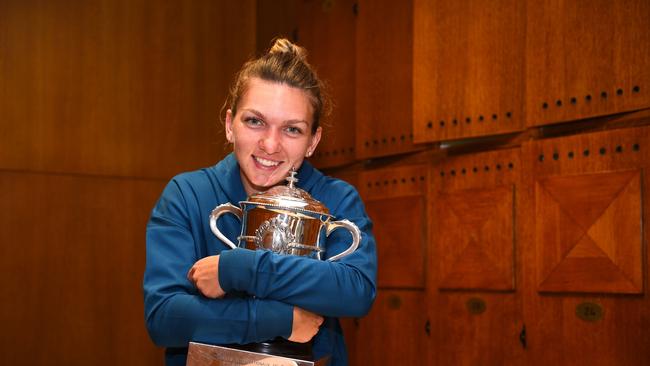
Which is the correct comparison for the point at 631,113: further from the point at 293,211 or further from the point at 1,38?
the point at 1,38

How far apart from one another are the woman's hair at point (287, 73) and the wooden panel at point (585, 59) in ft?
6.13

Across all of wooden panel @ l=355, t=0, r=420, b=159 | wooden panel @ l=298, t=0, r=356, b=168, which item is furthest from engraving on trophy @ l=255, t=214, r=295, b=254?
wooden panel @ l=298, t=0, r=356, b=168

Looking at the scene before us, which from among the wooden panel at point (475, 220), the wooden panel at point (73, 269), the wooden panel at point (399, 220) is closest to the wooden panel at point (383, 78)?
the wooden panel at point (399, 220)

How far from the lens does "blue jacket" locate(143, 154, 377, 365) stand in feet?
4.83

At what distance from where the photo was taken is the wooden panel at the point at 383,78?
14.7 ft

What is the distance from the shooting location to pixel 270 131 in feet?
5.75

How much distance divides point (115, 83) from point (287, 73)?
11.0ft

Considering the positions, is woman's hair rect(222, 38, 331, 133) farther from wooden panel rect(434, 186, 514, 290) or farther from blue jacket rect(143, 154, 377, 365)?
wooden panel rect(434, 186, 514, 290)

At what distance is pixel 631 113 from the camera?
327cm

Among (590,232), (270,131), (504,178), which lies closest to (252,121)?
(270,131)

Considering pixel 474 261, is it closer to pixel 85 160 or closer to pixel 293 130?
pixel 293 130

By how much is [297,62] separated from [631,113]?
2013 mm

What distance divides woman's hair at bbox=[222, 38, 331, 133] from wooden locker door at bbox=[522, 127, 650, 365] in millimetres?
1850

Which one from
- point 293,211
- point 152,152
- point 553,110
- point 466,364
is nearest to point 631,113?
point 553,110
